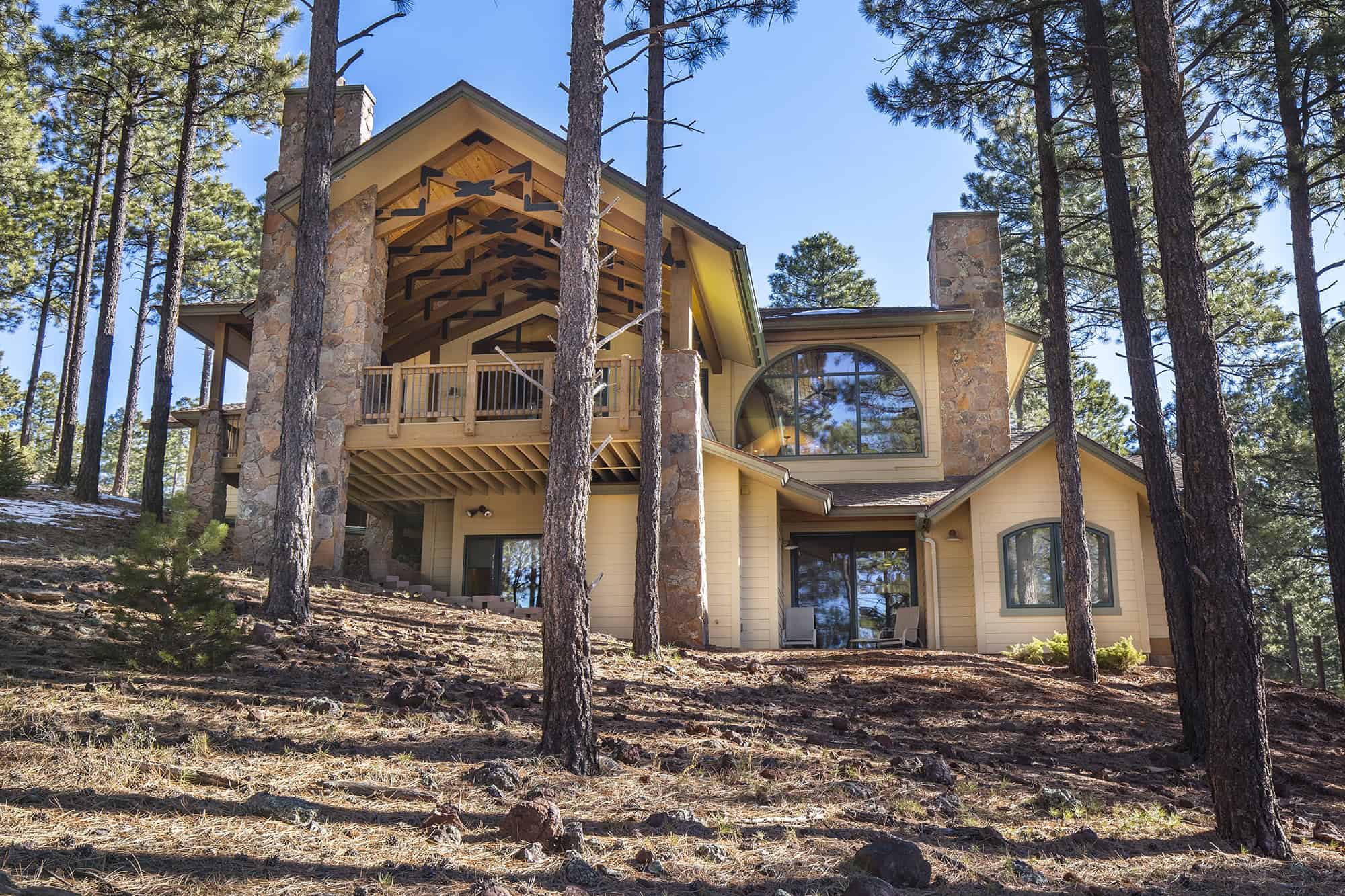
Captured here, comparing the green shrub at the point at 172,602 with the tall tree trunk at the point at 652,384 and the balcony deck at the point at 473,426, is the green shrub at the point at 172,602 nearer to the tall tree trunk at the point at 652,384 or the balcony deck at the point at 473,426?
the tall tree trunk at the point at 652,384

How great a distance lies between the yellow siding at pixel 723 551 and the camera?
1458 cm

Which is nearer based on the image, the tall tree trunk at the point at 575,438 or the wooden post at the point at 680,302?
the tall tree trunk at the point at 575,438

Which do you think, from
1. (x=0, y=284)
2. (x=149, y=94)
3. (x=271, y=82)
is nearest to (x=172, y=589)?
(x=271, y=82)

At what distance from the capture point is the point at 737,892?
4.26m

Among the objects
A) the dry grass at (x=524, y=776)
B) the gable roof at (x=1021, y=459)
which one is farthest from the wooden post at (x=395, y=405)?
the gable roof at (x=1021, y=459)

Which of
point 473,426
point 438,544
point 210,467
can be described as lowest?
point 438,544

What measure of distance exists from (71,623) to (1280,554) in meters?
24.3

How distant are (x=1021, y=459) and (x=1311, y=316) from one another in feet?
13.8

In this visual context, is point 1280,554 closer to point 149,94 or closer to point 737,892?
point 737,892

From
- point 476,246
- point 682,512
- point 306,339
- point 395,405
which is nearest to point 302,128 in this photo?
point 476,246

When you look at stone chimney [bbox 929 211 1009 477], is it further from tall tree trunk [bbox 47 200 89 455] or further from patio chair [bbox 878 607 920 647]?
tall tree trunk [bbox 47 200 89 455]

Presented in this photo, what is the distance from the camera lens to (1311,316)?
12648 mm

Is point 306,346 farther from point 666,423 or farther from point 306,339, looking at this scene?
point 666,423

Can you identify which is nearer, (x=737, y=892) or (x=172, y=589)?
(x=737, y=892)
